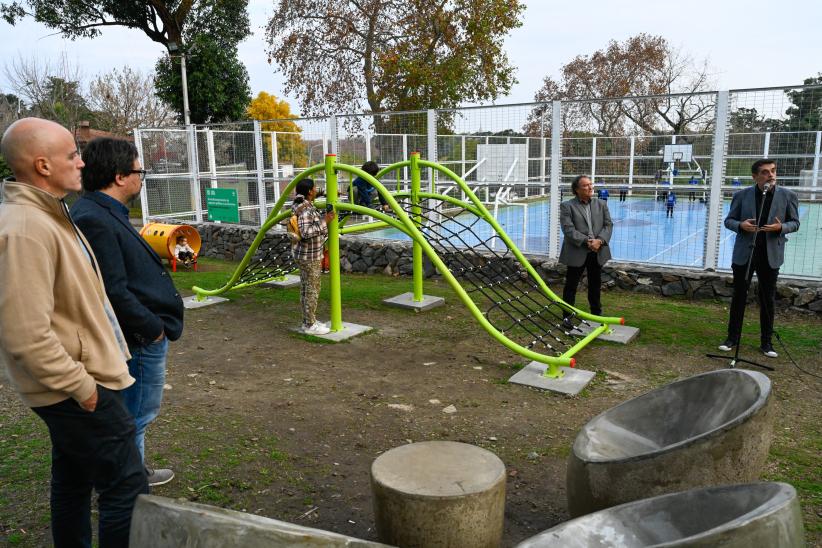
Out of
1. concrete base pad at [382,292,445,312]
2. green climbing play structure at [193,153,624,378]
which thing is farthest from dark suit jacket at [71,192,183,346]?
concrete base pad at [382,292,445,312]

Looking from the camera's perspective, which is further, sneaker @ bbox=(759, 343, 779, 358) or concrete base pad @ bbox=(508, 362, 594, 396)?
sneaker @ bbox=(759, 343, 779, 358)

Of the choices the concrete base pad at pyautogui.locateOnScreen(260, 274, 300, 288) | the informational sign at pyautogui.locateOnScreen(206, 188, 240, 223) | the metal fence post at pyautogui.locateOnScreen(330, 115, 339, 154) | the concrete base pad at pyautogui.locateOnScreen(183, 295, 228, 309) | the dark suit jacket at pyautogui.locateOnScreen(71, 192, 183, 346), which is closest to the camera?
the dark suit jacket at pyautogui.locateOnScreen(71, 192, 183, 346)

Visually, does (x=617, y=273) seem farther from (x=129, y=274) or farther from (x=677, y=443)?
(x=129, y=274)

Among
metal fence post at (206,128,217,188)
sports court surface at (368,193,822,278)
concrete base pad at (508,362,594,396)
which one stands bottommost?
concrete base pad at (508,362,594,396)

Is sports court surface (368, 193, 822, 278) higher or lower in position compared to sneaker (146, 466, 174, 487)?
higher

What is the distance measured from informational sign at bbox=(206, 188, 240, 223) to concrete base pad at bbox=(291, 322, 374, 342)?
5.93 meters

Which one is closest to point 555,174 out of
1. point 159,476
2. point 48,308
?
point 159,476

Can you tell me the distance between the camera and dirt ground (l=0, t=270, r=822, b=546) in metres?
3.46

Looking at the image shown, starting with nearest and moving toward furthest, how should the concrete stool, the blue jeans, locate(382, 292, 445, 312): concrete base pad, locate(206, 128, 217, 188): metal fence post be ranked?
1. the concrete stool
2. the blue jeans
3. locate(382, 292, 445, 312): concrete base pad
4. locate(206, 128, 217, 188): metal fence post

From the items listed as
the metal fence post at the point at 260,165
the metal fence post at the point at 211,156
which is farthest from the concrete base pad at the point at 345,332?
the metal fence post at the point at 211,156

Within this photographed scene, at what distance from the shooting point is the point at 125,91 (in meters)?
27.6

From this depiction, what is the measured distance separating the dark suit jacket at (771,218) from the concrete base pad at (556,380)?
1833 mm

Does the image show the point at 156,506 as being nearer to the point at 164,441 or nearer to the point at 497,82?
the point at 164,441

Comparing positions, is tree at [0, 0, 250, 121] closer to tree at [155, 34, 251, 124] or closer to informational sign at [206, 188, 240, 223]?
tree at [155, 34, 251, 124]
